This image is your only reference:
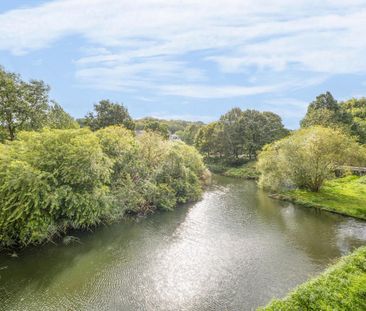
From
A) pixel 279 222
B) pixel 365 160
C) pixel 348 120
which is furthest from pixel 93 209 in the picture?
pixel 348 120

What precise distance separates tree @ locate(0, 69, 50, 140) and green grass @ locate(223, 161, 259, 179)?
139ft

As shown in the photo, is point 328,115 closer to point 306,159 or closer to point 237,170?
point 237,170

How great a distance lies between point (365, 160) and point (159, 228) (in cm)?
5162

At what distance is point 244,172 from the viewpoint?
228 feet

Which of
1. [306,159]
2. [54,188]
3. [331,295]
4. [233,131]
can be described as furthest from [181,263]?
[233,131]

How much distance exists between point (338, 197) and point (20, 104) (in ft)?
139

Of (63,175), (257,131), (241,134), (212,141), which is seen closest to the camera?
(63,175)

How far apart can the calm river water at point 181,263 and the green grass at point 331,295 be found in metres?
3.41

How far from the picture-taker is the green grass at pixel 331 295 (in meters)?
13.5

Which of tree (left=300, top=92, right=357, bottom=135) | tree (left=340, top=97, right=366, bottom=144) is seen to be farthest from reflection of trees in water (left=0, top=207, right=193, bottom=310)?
tree (left=340, top=97, right=366, bottom=144)

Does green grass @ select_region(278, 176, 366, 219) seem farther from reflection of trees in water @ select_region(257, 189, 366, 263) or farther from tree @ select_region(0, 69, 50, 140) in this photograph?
tree @ select_region(0, 69, 50, 140)

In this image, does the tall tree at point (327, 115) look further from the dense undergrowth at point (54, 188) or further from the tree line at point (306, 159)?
the dense undergrowth at point (54, 188)

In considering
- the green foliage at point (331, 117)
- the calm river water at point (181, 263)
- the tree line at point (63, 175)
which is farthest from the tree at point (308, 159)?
the green foliage at point (331, 117)

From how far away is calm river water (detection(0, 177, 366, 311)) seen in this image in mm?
17516
